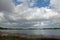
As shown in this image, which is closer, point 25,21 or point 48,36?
point 48,36

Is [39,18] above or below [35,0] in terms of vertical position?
below

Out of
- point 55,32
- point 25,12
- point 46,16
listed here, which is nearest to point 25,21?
point 25,12

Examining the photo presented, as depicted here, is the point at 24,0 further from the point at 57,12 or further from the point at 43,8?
the point at 57,12

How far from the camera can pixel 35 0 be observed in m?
2.38

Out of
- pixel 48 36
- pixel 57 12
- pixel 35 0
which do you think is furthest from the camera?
pixel 57 12

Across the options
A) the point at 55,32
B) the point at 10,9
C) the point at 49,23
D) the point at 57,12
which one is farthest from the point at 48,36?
the point at 10,9

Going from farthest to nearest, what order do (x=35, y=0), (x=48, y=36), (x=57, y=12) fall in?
(x=57, y=12) < (x=35, y=0) < (x=48, y=36)

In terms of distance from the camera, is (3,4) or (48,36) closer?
(48,36)

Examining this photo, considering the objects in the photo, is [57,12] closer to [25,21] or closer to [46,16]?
[46,16]

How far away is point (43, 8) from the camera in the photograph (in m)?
2.43

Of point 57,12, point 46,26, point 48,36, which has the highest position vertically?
point 57,12

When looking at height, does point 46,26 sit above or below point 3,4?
below

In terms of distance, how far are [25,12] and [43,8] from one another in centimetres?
25

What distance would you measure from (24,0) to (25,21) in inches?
10.8
